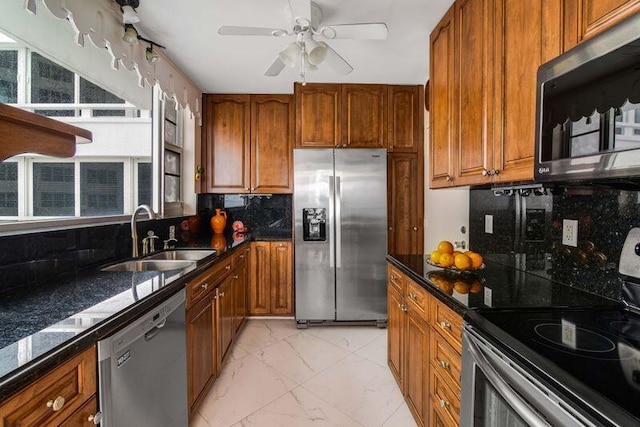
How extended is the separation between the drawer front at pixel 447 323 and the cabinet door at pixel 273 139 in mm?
2380

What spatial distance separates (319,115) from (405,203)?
1281 millimetres

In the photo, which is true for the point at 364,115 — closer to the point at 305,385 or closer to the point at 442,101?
the point at 442,101

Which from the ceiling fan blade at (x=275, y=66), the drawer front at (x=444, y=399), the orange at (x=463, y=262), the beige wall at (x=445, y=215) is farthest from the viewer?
the beige wall at (x=445, y=215)

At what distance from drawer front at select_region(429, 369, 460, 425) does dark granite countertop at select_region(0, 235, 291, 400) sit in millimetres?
1276

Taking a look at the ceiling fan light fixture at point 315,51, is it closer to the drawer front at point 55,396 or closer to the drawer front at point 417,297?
the drawer front at point 417,297

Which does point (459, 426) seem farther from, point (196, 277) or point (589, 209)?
point (196, 277)

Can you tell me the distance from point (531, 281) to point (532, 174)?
0.59m

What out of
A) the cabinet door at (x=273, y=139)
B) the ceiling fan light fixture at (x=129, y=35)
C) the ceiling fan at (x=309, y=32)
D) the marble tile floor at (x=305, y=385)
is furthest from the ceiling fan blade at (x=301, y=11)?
the marble tile floor at (x=305, y=385)

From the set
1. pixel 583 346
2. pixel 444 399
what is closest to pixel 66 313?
pixel 444 399

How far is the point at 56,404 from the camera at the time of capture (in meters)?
0.85

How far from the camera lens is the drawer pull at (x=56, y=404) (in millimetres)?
839

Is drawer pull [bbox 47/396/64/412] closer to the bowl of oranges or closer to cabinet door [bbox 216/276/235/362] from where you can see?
cabinet door [bbox 216/276/235/362]

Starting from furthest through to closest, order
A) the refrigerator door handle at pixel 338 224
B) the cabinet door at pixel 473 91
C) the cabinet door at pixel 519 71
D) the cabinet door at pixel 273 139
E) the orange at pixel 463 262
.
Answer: the cabinet door at pixel 273 139
the refrigerator door handle at pixel 338 224
the orange at pixel 463 262
the cabinet door at pixel 473 91
the cabinet door at pixel 519 71

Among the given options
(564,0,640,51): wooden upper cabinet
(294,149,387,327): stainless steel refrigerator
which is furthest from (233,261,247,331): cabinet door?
(564,0,640,51): wooden upper cabinet
